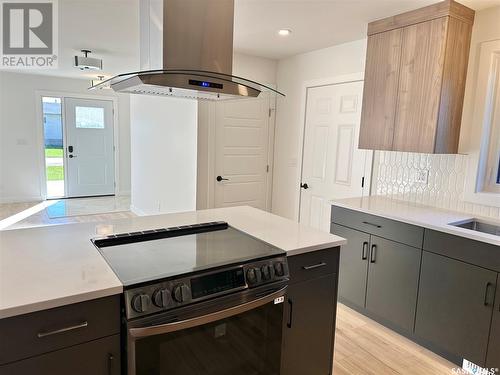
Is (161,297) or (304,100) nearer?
(161,297)

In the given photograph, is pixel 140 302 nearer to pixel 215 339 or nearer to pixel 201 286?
pixel 201 286

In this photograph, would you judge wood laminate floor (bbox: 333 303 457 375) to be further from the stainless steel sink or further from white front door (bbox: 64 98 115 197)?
white front door (bbox: 64 98 115 197)

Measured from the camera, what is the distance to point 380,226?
2.59 meters

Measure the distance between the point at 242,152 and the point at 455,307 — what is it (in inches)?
105

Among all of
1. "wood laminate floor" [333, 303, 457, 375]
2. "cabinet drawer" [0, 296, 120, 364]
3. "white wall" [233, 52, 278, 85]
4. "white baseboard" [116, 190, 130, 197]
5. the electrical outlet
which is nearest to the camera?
"cabinet drawer" [0, 296, 120, 364]

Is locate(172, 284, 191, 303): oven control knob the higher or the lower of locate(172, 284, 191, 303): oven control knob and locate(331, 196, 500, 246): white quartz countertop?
the lower

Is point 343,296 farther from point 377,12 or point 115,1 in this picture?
point 115,1

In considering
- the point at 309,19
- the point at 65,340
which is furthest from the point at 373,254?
the point at 65,340

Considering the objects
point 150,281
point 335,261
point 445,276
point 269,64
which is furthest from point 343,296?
point 269,64

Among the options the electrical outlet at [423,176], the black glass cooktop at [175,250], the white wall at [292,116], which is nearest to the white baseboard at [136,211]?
the white wall at [292,116]

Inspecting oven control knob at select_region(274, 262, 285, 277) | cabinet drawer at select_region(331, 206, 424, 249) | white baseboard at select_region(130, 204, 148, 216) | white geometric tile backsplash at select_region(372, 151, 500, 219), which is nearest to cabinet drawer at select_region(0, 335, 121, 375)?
oven control knob at select_region(274, 262, 285, 277)

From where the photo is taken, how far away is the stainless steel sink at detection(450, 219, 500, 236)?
239 centimetres

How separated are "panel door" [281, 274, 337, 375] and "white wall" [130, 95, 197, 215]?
2.36 meters

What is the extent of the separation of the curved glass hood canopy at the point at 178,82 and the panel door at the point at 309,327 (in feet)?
3.26
